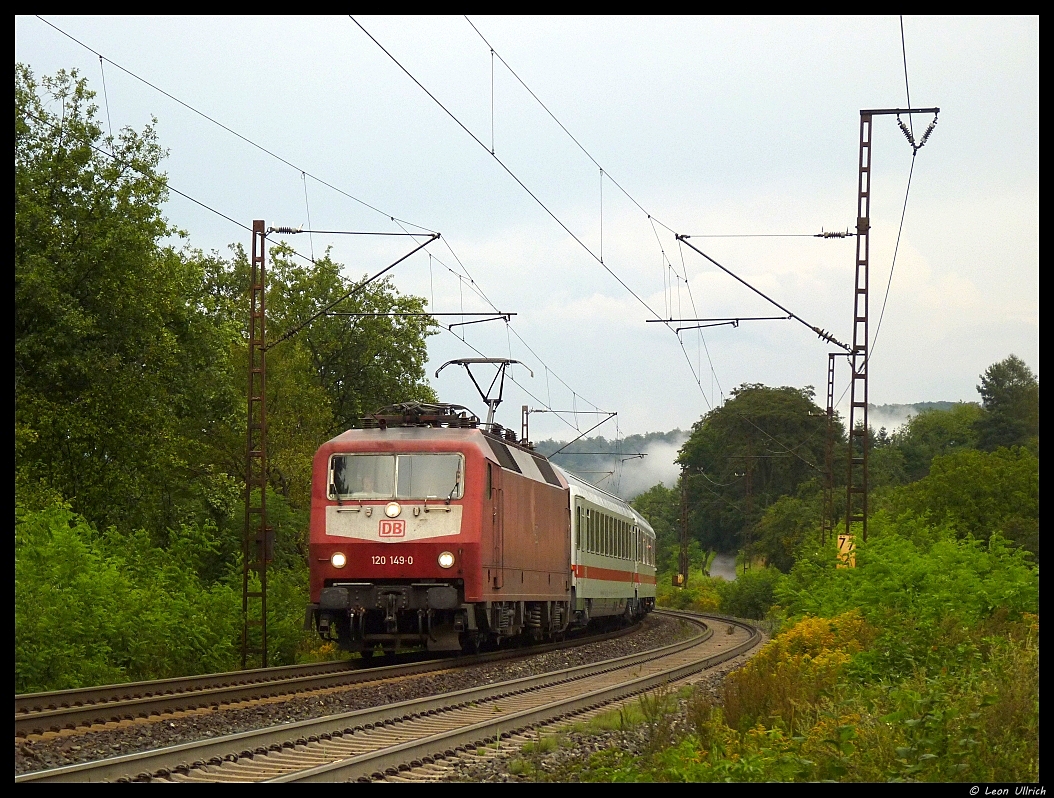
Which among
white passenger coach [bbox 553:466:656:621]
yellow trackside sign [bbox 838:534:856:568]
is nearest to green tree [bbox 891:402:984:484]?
white passenger coach [bbox 553:466:656:621]

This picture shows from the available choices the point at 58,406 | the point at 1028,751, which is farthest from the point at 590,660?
the point at 1028,751

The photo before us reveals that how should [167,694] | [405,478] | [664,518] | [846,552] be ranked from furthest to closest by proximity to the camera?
1. [664,518]
2. [846,552]
3. [405,478]
4. [167,694]

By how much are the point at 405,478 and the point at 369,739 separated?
8.61m

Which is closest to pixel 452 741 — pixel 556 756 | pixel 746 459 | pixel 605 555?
pixel 556 756

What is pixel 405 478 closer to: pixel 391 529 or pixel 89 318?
pixel 391 529

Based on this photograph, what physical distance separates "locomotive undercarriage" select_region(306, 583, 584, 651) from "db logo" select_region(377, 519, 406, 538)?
0.76 m

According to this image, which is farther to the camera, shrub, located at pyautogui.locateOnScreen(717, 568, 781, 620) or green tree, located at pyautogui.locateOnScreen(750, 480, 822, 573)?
green tree, located at pyautogui.locateOnScreen(750, 480, 822, 573)

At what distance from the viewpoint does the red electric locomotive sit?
2002 centimetres

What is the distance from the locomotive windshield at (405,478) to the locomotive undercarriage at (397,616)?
1.41 meters

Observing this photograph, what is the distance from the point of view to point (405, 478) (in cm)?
2039

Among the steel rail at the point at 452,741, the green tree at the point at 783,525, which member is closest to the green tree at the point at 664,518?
the green tree at the point at 783,525

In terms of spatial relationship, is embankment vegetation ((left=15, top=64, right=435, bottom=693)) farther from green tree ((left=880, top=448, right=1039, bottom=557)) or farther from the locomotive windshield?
green tree ((left=880, top=448, right=1039, bottom=557))

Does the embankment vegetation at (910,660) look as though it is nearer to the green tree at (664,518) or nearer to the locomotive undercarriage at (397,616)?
the locomotive undercarriage at (397,616)
